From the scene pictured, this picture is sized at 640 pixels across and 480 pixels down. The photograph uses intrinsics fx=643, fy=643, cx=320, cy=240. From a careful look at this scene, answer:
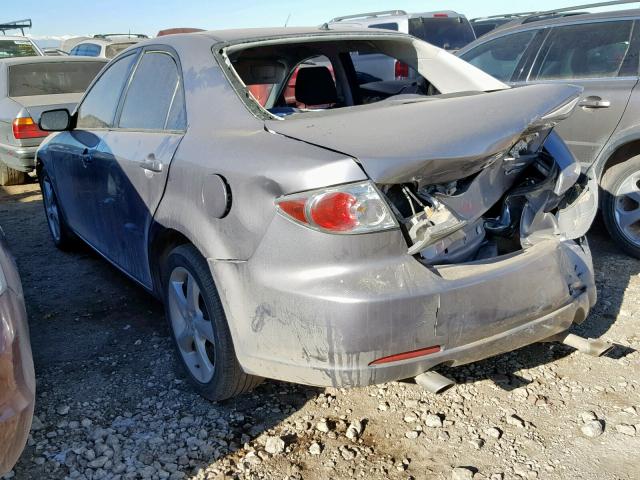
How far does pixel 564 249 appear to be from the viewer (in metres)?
2.68

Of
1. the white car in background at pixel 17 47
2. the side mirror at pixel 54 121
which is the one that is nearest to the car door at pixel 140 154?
the side mirror at pixel 54 121

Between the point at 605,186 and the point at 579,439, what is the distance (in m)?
2.53

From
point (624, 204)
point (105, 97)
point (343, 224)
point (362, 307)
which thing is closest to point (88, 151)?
point (105, 97)

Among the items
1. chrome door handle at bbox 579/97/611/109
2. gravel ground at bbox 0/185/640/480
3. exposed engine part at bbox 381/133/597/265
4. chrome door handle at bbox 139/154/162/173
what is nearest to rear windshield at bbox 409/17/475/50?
chrome door handle at bbox 579/97/611/109

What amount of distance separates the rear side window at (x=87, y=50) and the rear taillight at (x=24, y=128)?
19.9 feet

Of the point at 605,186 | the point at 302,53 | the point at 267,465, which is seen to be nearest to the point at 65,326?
the point at 267,465

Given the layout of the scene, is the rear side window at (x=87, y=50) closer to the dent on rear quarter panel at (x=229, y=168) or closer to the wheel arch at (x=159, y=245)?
the wheel arch at (x=159, y=245)

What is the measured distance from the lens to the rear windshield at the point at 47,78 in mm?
8133

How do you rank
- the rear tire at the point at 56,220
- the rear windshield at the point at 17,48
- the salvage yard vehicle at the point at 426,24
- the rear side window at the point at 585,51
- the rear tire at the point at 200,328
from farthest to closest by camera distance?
the rear windshield at the point at 17,48 < the salvage yard vehicle at the point at 426,24 < the rear tire at the point at 56,220 < the rear side window at the point at 585,51 < the rear tire at the point at 200,328

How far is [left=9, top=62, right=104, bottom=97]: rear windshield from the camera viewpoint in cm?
813

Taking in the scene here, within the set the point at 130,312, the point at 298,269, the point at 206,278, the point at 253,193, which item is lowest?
the point at 130,312

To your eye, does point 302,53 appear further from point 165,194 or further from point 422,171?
point 422,171

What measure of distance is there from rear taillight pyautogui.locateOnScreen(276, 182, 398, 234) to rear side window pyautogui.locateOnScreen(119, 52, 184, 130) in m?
1.11

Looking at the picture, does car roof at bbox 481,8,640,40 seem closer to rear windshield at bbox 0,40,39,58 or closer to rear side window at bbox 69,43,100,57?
rear windshield at bbox 0,40,39,58
